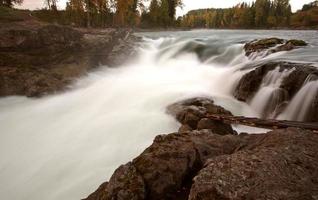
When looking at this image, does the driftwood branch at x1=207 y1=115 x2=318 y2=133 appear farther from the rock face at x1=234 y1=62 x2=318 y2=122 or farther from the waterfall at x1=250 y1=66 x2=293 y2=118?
the waterfall at x1=250 y1=66 x2=293 y2=118

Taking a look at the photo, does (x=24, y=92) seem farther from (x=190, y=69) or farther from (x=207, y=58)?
(x=207, y=58)

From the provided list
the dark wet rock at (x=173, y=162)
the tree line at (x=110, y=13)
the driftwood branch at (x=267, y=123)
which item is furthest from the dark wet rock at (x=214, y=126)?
the tree line at (x=110, y=13)

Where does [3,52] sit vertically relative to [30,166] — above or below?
above

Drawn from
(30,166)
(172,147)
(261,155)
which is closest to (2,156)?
(30,166)

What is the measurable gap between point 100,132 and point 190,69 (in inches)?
419

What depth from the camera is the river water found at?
797cm

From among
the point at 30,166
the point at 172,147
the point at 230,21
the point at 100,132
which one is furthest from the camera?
the point at 230,21

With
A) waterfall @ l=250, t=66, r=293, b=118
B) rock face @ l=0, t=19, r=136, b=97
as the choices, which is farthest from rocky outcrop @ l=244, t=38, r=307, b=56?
rock face @ l=0, t=19, r=136, b=97

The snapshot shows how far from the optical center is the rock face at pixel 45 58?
14914 mm

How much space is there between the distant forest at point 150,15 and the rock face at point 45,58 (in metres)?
20.5

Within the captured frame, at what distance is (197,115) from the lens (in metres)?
9.07

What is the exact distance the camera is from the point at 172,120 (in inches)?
398

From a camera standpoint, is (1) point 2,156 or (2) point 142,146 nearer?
(2) point 142,146

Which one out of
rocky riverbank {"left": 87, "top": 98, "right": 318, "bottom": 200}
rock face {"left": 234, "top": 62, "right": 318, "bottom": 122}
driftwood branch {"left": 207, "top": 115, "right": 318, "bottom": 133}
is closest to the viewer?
rocky riverbank {"left": 87, "top": 98, "right": 318, "bottom": 200}
